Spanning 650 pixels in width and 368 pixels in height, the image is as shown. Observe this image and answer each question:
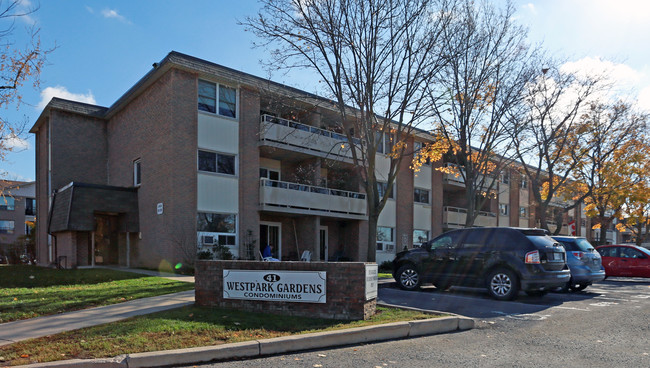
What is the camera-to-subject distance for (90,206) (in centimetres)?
2080

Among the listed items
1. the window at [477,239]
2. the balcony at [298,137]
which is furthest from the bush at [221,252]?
the window at [477,239]

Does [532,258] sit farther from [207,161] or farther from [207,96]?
[207,96]

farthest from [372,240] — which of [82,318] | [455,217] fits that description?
[455,217]

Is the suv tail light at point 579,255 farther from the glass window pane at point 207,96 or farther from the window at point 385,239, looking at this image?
the window at point 385,239

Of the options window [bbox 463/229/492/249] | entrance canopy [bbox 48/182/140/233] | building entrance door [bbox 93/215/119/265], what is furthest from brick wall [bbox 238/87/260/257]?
window [bbox 463/229/492/249]

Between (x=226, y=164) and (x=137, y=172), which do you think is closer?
(x=226, y=164)

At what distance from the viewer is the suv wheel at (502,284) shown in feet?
37.7

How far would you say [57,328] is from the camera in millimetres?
7480

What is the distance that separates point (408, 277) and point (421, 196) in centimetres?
1898

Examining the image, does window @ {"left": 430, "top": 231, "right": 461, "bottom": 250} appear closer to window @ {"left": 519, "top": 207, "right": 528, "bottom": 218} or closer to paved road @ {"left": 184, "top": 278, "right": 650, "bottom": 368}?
paved road @ {"left": 184, "top": 278, "right": 650, "bottom": 368}

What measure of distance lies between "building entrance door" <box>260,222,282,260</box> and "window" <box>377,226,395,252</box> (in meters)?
6.36

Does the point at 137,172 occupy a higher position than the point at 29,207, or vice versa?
the point at 137,172

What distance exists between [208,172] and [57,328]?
13299mm

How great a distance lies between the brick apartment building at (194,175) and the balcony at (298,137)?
62mm
